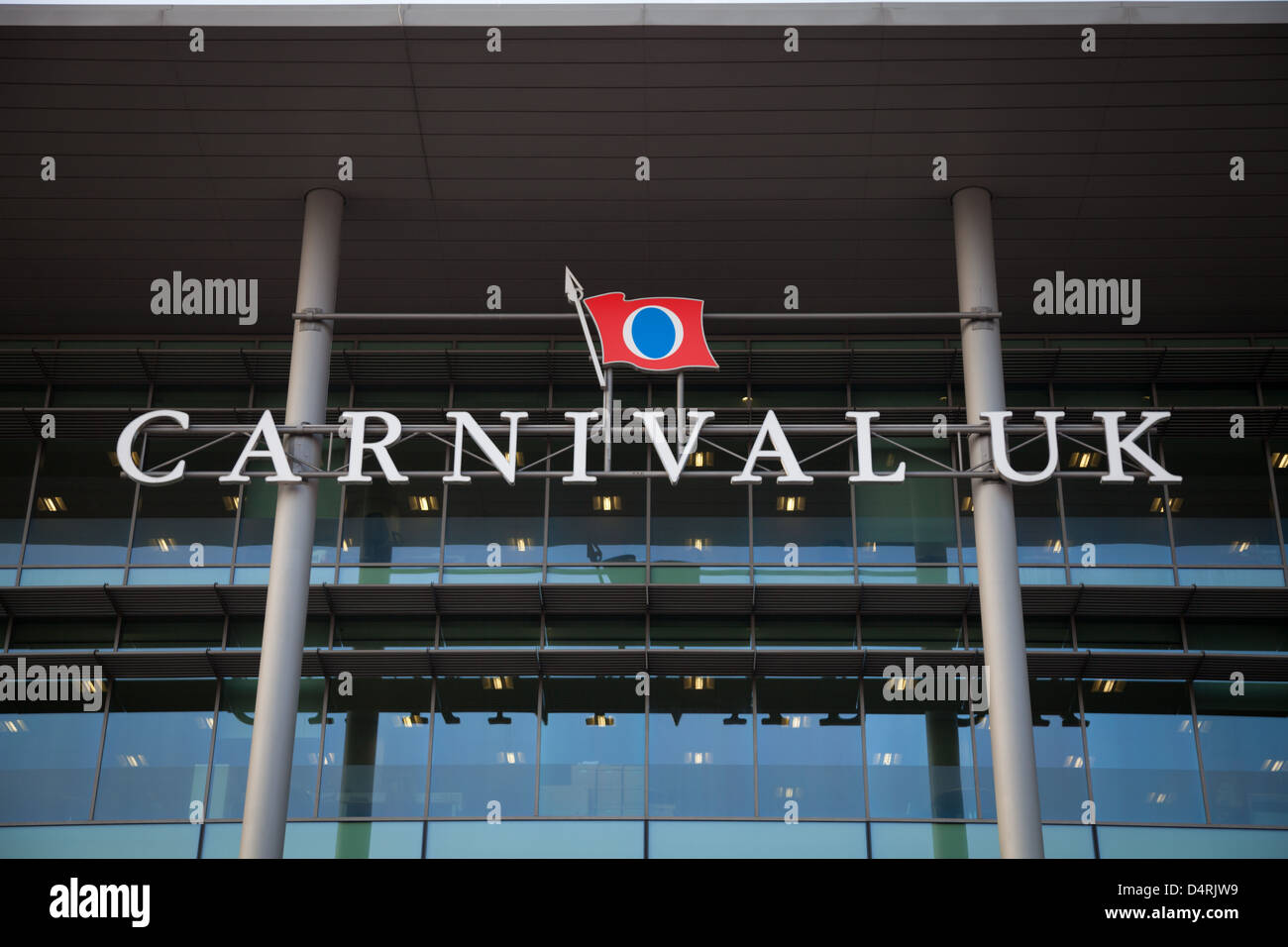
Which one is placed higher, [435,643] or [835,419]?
[835,419]

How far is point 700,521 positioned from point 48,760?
933cm

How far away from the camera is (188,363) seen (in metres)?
18.4

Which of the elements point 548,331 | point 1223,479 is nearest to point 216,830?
point 548,331

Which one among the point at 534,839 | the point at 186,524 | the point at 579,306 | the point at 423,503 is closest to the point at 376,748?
the point at 534,839

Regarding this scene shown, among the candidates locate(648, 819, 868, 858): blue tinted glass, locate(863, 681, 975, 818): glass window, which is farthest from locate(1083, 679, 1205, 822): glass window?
locate(648, 819, 868, 858): blue tinted glass

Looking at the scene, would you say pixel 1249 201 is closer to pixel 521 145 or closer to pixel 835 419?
pixel 835 419

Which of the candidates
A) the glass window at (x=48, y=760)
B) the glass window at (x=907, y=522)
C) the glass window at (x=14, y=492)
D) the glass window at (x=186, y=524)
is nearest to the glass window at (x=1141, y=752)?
the glass window at (x=907, y=522)

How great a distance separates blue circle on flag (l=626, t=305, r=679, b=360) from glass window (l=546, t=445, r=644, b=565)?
3.34 m

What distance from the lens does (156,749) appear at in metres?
16.3

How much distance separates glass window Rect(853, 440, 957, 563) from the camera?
17.2 meters

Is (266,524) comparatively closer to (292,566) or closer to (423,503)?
(423,503)

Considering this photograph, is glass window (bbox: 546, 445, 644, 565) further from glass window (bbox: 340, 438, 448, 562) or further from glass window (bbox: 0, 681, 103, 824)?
glass window (bbox: 0, 681, 103, 824)

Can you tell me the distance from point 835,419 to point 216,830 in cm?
1021
